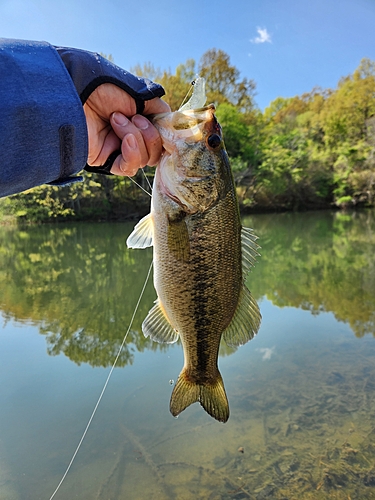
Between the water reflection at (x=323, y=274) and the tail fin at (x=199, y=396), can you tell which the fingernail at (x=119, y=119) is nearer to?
the tail fin at (x=199, y=396)

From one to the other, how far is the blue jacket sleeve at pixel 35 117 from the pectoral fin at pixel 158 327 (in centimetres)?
91

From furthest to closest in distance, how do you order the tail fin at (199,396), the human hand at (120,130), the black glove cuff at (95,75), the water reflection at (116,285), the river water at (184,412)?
the water reflection at (116,285) < the river water at (184,412) < the tail fin at (199,396) < the human hand at (120,130) < the black glove cuff at (95,75)

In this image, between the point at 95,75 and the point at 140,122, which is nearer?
the point at 95,75

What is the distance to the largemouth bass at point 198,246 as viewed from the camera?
1748 millimetres

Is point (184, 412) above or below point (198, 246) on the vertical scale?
below

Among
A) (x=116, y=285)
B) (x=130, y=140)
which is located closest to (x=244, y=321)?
(x=130, y=140)

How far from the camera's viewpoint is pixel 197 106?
5.84 ft

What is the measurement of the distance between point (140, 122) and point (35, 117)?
2.10ft

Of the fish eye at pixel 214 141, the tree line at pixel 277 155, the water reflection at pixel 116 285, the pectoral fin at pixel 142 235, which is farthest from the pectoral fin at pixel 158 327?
the tree line at pixel 277 155

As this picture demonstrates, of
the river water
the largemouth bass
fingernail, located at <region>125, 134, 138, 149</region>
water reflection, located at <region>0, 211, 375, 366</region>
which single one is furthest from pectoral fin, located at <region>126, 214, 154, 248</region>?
water reflection, located at <region>0, 211, 375, 366</region>

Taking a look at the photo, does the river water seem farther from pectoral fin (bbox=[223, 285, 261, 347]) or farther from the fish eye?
the fish eye

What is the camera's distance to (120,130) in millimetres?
1694

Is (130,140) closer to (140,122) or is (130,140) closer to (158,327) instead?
(140,122)

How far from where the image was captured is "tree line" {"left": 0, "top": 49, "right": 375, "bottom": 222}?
28.6 metres
